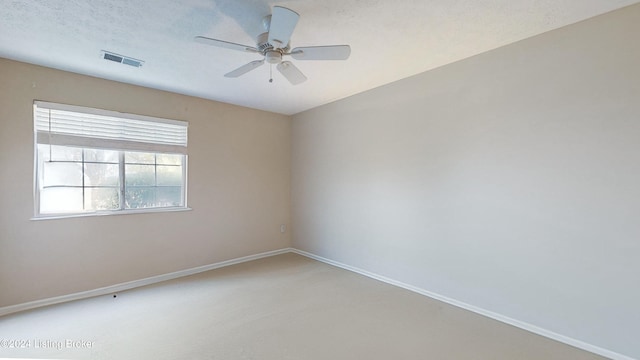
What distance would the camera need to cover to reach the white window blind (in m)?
2.92

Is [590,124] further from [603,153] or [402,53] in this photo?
[402,53]

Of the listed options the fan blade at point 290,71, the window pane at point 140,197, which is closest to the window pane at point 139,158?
the window pane at point 140,197

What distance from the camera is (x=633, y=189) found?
1.98 meters

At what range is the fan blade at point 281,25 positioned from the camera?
63.6 inches

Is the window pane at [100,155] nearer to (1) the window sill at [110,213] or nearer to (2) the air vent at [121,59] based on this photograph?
(1) the window sill at [110,213]

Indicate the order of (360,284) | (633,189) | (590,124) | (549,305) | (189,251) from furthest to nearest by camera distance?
1. (189,251)
2. (360,284)
3. (549,305)
4. (590,124)
5. (633,189)

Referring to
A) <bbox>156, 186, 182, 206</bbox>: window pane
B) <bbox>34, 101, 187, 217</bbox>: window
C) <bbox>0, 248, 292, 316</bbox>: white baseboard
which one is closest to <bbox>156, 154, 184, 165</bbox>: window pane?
<bbox>34, 101, 187, 217</bbox>: window

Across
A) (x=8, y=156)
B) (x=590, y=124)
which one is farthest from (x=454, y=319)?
(x=8, y=156)

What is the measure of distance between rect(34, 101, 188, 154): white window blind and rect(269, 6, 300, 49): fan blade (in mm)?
2468

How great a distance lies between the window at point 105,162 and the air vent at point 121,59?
804 mm

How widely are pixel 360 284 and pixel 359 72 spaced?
2.56 metres

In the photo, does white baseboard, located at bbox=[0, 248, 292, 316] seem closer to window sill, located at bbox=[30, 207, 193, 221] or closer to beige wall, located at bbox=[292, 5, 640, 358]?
window sill, located at bbox=[30, 207, 193, 221]

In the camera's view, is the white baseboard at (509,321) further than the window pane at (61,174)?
No

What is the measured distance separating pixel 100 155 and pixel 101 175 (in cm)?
24
